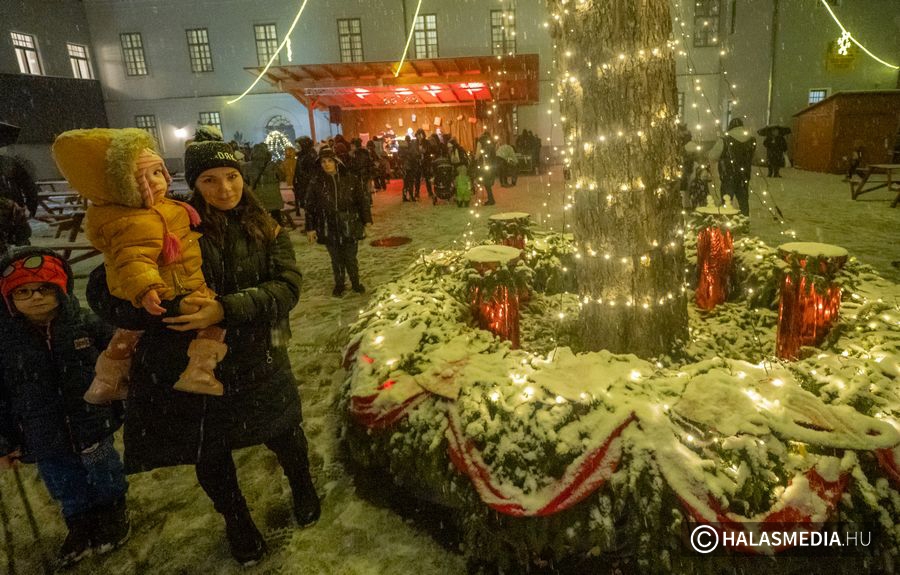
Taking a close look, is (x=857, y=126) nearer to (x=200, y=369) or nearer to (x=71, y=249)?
(x=200, y=369)

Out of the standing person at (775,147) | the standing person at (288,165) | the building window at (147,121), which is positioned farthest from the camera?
the building window at (147,121)

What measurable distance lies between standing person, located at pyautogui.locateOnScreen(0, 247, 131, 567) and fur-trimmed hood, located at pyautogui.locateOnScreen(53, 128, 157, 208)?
33.3 inches

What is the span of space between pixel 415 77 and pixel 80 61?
67.7 ft

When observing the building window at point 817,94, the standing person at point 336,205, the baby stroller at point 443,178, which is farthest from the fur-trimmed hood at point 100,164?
the building window at point 817,94

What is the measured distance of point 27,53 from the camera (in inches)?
962

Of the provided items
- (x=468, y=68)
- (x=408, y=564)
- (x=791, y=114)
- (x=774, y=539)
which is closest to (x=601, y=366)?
(x=774, y=539)

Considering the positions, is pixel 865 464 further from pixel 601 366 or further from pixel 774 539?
pixel 601 366

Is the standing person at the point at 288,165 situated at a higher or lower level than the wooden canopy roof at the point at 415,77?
lower

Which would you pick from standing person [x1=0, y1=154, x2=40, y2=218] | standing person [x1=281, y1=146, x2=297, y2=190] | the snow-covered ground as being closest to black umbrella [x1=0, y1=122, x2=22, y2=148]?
standing person [x1=0, y1=154, x2=40, y2=218]

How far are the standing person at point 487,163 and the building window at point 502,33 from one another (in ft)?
39.2

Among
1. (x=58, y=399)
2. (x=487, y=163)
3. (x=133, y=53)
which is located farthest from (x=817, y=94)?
(x=133, y=53)

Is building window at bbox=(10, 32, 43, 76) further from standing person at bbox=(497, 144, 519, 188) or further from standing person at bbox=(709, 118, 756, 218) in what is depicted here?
standing person at bbox=(709, 118, 756, 218)

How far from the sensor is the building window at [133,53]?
91.5ft

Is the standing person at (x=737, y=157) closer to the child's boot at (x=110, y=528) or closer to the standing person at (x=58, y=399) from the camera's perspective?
the standing person at (x=58, y=399)
